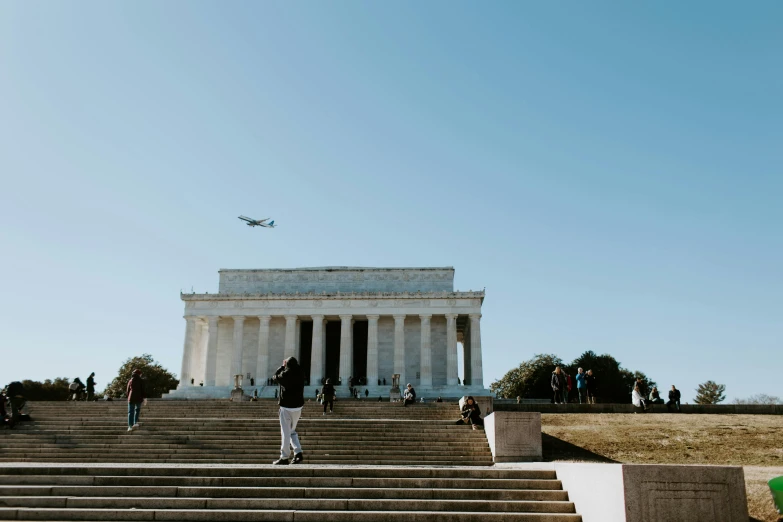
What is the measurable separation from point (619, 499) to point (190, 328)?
1945 inches

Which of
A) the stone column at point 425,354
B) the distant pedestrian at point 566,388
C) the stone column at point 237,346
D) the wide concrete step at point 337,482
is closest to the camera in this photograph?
the wide concrete step at point 337,482

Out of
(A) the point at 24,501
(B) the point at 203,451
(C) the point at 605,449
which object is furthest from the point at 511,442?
(A) the point at 24,501

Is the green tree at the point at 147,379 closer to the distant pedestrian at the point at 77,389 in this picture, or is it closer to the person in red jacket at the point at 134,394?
the distant pedestrian at the point at 77,389

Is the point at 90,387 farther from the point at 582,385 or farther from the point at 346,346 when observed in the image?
the point at 582,385

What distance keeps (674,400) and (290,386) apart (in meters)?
19.6

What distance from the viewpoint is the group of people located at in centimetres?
2795

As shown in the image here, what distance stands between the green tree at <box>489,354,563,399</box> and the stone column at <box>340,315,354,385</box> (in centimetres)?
2501

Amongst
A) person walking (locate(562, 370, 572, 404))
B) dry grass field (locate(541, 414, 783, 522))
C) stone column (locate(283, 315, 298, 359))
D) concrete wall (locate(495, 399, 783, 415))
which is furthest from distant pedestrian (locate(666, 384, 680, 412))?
stone column (locate(283, 315, 298, 359))

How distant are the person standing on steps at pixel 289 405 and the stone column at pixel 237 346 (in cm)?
4141

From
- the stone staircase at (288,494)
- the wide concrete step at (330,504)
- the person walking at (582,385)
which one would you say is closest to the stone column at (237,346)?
the person walking at (582,385)

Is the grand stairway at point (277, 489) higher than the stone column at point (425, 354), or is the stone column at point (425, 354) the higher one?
the stone column at point (425, 354)

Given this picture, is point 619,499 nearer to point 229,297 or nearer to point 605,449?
point 605,449

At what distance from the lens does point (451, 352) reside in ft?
169

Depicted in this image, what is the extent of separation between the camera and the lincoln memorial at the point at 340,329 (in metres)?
51.1
